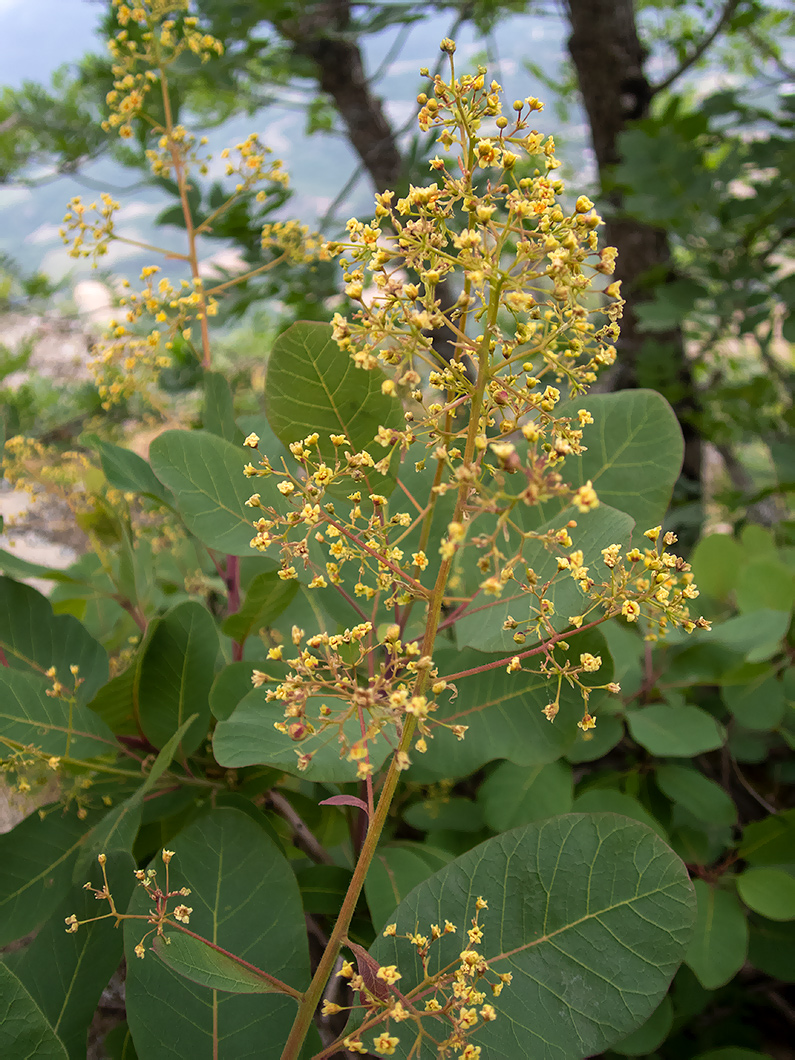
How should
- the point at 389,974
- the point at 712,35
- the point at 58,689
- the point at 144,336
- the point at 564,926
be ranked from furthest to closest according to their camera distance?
the point at 712,35 → the point at 144,336 → the point at 58,689 → the point at 564,926 → the point at 389,974

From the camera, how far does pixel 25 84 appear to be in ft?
8.20

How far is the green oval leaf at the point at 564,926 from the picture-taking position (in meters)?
0.48

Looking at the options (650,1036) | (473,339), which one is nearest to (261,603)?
(473,339)

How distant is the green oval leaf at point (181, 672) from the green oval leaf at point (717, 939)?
503mm

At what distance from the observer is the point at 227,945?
55 centimetres

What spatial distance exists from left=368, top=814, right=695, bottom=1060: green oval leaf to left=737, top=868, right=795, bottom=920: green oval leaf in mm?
326

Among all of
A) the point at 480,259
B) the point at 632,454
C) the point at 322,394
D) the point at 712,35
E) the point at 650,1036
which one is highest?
the point at 712,35

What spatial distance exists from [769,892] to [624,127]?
1.91m

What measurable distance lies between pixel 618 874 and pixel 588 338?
36 centimetres

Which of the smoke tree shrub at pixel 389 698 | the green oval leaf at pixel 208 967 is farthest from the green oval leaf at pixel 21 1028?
the green oval leaf at pixel 208 967

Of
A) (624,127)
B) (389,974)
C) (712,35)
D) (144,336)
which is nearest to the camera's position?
(389,974)

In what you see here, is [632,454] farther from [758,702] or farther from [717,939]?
[717,939]

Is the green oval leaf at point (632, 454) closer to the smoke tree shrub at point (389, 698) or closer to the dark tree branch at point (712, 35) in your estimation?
the smoke tree shrub at point (389, 698)

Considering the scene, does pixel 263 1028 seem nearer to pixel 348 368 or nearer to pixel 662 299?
pixel 348 368
